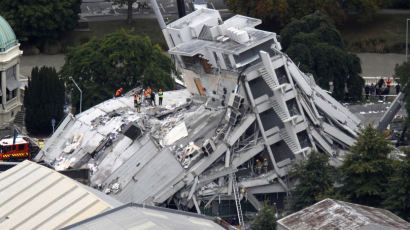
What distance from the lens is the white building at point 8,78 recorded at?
10488 cm

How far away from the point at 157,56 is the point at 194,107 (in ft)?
49.0

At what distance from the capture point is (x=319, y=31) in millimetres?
108812

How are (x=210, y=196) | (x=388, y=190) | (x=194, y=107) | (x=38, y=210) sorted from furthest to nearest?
(x=194, y=107), (x=210, y=196), (x=388, y=190), (x=38, y=210)

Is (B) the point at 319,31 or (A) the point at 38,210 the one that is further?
(B) the point at 319,31

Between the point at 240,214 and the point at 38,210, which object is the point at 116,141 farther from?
the point at 38,210

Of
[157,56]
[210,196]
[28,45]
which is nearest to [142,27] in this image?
[28,45]

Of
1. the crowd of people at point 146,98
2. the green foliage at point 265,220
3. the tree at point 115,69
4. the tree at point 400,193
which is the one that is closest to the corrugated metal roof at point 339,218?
the tree at point 400,193

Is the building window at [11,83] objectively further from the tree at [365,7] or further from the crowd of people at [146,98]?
the tree at [365,7]

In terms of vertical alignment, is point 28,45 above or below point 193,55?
below

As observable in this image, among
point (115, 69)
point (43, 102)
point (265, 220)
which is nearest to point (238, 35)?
point (265, 220)

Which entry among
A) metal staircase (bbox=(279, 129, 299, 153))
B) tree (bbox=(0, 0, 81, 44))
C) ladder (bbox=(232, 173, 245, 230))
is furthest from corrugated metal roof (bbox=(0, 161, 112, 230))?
tree (bbox=(0, 0, 81, 44))

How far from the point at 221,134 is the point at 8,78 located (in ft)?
89.2

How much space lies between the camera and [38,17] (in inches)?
4889

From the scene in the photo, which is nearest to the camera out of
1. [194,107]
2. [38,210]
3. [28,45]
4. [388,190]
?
[38,210]
